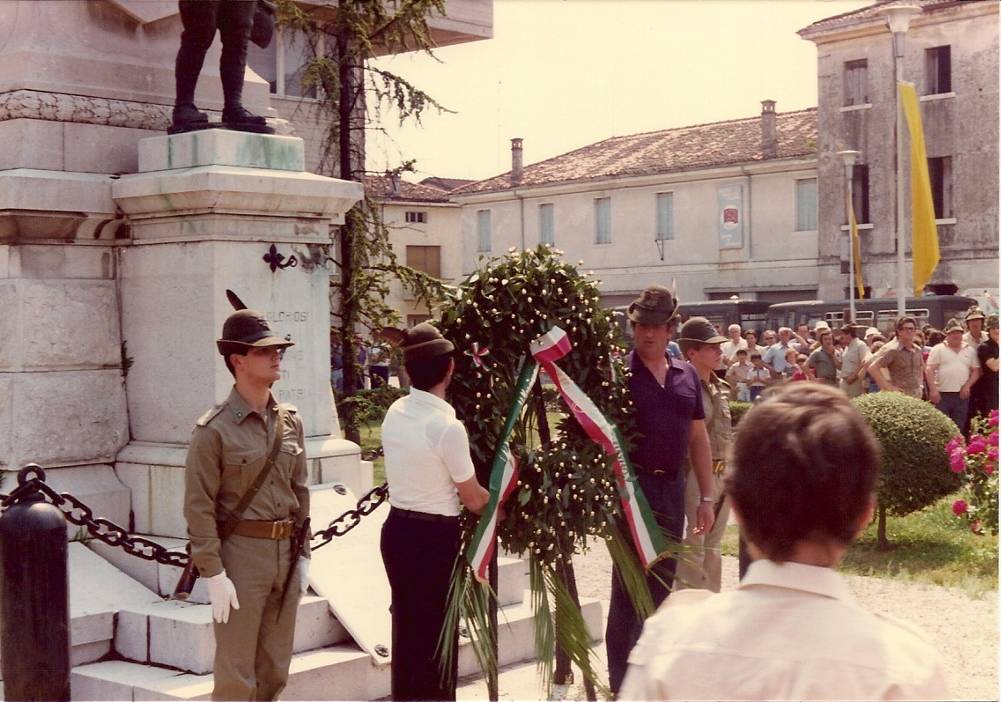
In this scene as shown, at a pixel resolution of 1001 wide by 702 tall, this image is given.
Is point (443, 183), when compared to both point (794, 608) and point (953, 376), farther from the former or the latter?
point (794, 608)

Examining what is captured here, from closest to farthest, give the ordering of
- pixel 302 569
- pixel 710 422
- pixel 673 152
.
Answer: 1. pixel 302 569
2. pixel 710 422
3. pixel 673 152

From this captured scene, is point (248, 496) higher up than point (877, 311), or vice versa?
point (877, 311)

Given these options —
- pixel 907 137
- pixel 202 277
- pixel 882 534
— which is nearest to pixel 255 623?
pixel 202 277

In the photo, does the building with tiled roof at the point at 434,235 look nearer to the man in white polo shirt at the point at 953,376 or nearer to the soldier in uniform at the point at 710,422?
the man in white polo shirt at the point at 953,376

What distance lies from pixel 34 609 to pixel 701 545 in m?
3.23

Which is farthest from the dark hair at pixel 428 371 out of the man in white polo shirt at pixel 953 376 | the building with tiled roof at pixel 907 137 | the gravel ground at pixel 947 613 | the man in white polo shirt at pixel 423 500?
the building with tiled roof at pixel 907 137

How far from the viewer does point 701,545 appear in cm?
680

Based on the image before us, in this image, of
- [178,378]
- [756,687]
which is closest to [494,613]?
[178,378]

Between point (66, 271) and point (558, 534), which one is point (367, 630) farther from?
point (66, 271)

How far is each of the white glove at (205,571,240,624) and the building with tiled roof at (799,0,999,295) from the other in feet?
108

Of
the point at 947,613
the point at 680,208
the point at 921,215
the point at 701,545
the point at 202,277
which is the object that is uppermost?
the point at 680,208

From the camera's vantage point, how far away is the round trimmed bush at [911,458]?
427 inches

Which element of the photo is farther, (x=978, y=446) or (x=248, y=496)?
(x=978, y=446)

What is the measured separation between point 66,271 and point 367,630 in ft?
8.04
